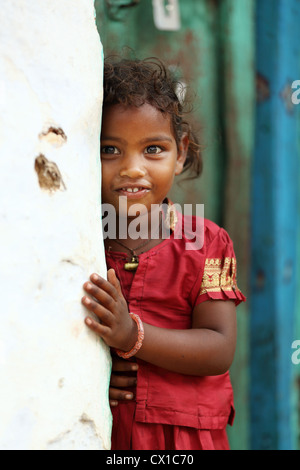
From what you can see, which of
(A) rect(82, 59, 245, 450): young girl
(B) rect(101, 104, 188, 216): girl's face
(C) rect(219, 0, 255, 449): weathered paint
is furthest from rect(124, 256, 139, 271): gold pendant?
(C) rect(219, 0, 255, 449): weathered paint

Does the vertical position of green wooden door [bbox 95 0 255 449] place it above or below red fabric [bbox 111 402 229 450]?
above

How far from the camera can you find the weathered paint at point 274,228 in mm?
2232

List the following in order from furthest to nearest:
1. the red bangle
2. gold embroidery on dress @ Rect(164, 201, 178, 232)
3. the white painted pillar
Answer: gold embroidery on dress @ Rect(164, 201, 178, 232) < the red bangle < the white painted pillar

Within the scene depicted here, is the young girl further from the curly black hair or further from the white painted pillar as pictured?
the white painted pillar

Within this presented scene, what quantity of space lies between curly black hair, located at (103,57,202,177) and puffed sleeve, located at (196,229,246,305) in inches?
12.2

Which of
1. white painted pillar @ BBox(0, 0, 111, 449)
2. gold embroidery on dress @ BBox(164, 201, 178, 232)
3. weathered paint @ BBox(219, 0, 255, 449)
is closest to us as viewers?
white painted pillar @ BBox(0, 0, 111, 449)

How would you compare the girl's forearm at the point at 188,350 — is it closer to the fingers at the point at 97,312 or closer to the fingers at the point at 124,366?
the fingers at the point at 124,366

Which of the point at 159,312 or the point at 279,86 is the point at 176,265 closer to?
the point at 159,312

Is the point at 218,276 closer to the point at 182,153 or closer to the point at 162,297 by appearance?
the point at 162,297

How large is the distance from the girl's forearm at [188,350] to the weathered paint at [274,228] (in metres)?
0.92

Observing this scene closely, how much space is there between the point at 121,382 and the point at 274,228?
1.10m

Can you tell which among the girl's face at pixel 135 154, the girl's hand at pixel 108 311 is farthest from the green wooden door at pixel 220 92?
the girl's hand at pixel 108 311

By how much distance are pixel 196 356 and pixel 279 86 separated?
4.18 ft

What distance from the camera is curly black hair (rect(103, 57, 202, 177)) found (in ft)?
4.70
